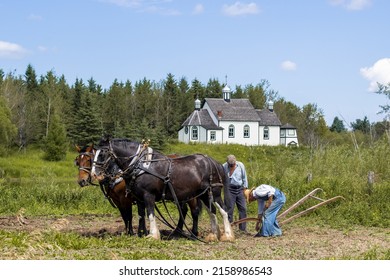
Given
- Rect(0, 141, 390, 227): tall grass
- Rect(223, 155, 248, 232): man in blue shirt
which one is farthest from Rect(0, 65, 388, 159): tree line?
Rect(223, 155, 248, 232): man in blue shirt

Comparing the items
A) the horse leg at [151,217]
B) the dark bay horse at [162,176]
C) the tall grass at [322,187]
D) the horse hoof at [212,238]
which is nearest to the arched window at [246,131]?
the tall grass at [322,187]

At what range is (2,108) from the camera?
45125 mm

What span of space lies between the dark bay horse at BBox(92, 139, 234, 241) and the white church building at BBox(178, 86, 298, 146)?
161 feet

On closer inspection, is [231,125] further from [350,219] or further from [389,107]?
[350,219]

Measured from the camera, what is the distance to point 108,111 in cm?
6581

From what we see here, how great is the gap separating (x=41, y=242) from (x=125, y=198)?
8.36 feet

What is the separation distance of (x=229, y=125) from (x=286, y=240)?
173 ft

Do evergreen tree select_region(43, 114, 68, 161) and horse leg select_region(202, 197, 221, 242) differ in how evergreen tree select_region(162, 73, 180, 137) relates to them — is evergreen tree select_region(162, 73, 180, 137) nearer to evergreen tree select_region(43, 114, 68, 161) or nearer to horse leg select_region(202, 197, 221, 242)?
evergreen tree select_region(43, 114, 68, 161)

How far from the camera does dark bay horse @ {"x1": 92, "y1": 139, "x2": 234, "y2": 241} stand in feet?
34.3

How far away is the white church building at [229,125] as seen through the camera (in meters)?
62.5

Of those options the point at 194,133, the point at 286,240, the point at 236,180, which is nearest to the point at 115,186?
the point at 236,180

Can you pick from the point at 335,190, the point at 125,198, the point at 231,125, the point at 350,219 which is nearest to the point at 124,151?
the point at 125,198

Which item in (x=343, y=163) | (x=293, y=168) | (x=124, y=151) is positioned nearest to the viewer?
(x=124, y=151)

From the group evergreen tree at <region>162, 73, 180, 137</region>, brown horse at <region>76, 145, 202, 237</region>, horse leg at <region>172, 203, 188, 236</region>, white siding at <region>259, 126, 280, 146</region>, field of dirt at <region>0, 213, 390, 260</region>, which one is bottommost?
field of dirt at <region>0, 213, 390, 260</region>
